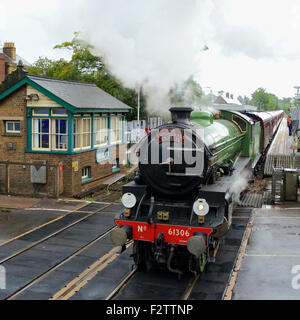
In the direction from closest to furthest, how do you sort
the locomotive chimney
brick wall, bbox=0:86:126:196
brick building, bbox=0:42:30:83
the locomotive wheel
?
1. the locomotive wheel
2. the locomotive chimney
3. brick wall, bbox=0:86:126:196
4. brick building, bbox=0:42:30:83

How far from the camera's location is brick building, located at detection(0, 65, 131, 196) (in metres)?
13.4

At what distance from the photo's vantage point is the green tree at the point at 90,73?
75.2ft

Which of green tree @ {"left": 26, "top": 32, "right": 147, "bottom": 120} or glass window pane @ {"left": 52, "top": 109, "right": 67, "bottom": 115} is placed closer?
glass window pane @ {"left": 52, "top": 109, "right": 67, "bottom": 115}

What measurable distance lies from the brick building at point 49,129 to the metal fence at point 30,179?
0.13 ft

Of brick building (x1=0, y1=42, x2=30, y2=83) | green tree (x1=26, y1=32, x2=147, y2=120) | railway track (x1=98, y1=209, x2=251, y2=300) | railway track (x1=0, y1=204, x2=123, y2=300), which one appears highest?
brick building (x1=0, y1=42, x2=30, y2=83)

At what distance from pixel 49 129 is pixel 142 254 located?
7601 mm

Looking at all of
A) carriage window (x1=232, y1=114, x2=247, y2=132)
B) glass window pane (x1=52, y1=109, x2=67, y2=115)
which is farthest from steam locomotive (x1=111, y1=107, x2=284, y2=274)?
glass window pane (x1=52, y1=109, x2=67, y2=115)

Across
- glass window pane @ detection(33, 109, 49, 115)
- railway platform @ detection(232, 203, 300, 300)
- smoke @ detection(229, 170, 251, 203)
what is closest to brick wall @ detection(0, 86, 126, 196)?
glass window pane @ detection(33, 109, 49, 115)

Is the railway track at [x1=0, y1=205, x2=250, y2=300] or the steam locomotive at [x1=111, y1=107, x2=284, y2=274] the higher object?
the steam locomotive at [x1=111, y1=107, x2=284, y2=274]

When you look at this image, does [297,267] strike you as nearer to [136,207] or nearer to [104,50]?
[136,207]

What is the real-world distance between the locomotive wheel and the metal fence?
6.46m

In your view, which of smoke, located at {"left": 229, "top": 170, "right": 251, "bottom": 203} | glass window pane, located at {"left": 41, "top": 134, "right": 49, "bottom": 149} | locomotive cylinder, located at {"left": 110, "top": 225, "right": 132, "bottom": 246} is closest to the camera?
locomotive cylinder, located at {"left": 110, "top": 225, "right": 132, "bottom": 246}

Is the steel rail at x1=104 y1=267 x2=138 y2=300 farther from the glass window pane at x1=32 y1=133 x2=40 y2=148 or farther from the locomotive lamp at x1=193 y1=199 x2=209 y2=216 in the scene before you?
the glass window pane at x1=32 y1=133 x2=40 y2=148

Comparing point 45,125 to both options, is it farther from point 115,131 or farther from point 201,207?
point 201,207
